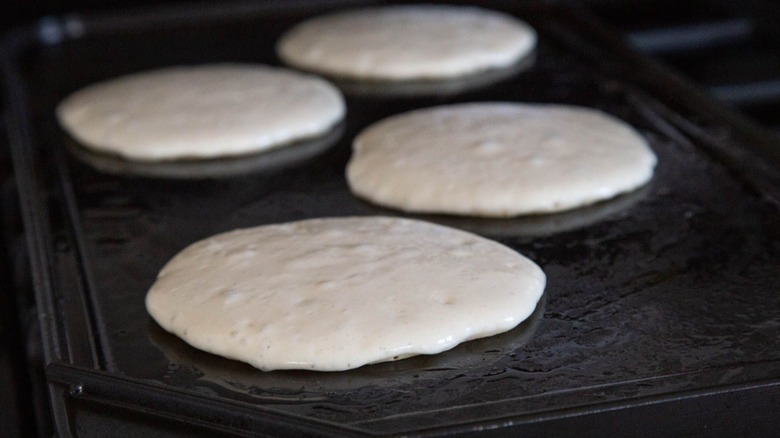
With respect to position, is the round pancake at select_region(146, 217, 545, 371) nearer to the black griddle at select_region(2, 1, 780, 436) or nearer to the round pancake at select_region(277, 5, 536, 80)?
the black griddle at select_region(2, 1, 780, 436)

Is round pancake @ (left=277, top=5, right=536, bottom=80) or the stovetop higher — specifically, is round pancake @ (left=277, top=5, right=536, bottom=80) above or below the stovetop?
above

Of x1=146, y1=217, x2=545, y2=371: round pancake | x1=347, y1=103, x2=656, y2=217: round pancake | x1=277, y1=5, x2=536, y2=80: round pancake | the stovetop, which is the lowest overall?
the stovetop

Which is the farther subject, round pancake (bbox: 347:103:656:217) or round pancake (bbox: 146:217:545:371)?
round pancake (bbox: 347:103:656:217)

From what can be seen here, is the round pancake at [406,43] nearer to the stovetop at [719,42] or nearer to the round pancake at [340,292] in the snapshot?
the stovetop at [719,42]

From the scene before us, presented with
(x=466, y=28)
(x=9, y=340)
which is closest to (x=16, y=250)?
(x=9, y=340)

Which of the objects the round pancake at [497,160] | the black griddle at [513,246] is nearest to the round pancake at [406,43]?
the black griddle at [513,246]

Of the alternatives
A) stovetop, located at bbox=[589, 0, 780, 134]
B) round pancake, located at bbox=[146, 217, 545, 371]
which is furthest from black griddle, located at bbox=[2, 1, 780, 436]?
stovetop, located at bbox=[589, 0, 780, 134]
